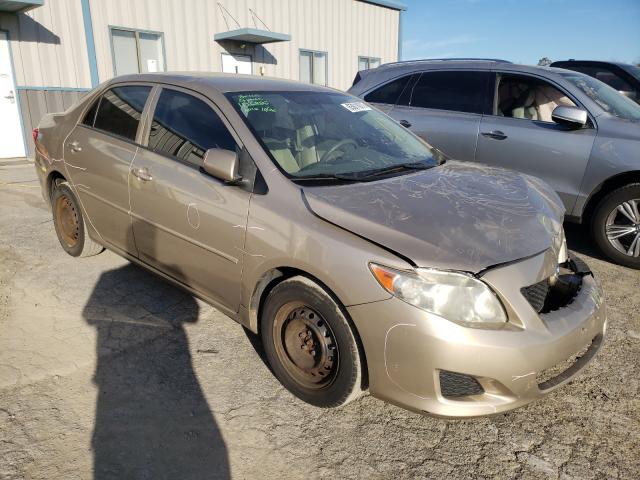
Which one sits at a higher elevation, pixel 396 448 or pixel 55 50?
pixel 55 50

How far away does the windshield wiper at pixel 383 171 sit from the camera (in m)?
2.91

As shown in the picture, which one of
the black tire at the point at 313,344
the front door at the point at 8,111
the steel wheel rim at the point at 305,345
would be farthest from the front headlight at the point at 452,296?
the front door at the point at 8,111

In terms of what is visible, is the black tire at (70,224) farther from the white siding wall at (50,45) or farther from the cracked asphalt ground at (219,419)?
the white siding wall at (50,45)

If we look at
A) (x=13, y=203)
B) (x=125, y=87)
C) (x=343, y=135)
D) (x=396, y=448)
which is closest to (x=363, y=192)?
(x=343, y=135)

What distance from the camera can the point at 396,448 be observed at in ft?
7.77

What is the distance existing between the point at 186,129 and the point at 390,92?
3478 millimetres

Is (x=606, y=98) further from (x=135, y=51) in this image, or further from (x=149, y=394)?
(x=135, y=51)

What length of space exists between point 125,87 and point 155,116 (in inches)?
25.6

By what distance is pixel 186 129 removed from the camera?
10.6ft

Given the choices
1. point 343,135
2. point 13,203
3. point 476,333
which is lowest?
point 13,203

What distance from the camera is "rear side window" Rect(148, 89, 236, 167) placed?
3.04 metres

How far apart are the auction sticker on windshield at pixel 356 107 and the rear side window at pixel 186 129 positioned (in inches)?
40.9

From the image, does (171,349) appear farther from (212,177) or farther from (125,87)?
(125,87)

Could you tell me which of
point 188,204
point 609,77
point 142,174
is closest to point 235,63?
point 609,77
